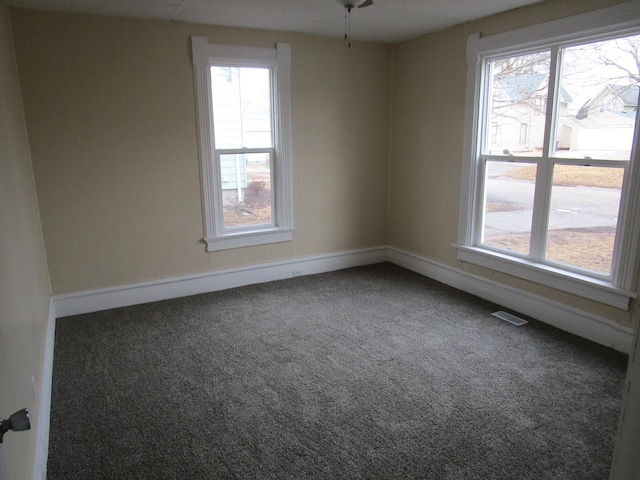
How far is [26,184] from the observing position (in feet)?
10.6

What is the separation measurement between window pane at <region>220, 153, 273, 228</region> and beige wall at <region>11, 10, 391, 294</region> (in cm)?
30

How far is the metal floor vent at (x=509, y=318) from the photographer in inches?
147

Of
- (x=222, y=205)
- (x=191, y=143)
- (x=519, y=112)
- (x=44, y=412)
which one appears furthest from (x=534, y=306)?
(x=44, y=412)

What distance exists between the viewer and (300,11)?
371cm

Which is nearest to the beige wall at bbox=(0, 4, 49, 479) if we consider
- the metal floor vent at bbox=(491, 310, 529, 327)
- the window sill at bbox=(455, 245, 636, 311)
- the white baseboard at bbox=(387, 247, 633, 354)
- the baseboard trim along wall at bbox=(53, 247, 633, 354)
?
the baseboard trim along wall at bbox=(53, 247, 633, 354)

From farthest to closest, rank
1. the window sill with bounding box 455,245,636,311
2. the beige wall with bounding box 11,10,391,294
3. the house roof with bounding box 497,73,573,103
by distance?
1. the beige wall with bounding box 11,10,391,294
2. the house roof with bounding box 497,73,573,103
3. the window sill with bounding box 455,245,636,311

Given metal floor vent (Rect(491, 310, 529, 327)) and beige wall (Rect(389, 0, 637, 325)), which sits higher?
beige wall (Rect(389, 0, 637, 325))

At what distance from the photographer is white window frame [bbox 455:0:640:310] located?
304 cm

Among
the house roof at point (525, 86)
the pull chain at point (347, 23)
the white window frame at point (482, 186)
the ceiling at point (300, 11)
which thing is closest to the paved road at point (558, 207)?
the white window frame at point (482, 186)

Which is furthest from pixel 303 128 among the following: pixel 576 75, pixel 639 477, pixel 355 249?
pixel 639 477

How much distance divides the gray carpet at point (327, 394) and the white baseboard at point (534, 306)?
0.12 meters

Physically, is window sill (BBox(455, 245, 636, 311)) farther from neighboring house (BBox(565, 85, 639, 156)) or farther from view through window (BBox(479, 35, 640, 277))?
neighboring house (BBox(565, 85, 639, 156))

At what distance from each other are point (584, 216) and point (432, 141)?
1.76 m

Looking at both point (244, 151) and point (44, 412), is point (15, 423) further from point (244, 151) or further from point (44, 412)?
point (244, 151)
